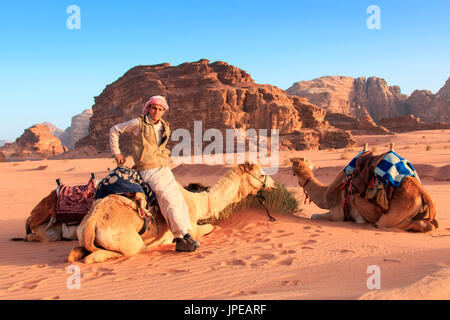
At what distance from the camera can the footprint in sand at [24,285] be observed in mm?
3143

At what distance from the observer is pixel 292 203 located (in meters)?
6.48

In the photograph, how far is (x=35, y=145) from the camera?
7606 cm

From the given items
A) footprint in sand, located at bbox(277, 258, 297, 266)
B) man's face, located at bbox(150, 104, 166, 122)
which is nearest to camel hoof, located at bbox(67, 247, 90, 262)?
man's face, located at bbox(150, 104, 166, 122)

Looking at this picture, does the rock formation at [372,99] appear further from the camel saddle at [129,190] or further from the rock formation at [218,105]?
the camel saddle at [129,190]

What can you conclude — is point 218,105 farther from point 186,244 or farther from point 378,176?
point 186,244

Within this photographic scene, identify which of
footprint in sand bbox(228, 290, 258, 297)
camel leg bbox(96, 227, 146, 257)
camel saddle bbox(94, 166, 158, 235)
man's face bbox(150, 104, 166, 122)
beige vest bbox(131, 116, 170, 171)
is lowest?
footprint in sand bbox(228, 290, 258, 297)

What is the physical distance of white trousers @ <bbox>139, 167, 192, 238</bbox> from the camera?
4266 mm

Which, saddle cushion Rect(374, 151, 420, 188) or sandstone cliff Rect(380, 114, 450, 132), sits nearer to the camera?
saddle cushion Rect(374, 151, 420, 188)

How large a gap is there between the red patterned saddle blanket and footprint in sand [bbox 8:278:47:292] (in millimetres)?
1873

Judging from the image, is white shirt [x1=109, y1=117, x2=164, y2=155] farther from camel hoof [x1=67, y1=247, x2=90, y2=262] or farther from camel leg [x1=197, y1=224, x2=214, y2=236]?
camel leg [x1=197, y1=224, x2=214, y2=236]

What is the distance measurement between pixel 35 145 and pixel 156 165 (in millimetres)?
82366

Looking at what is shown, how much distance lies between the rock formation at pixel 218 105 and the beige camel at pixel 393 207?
40.6 meters
